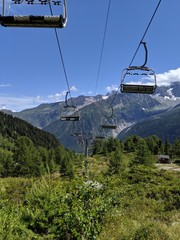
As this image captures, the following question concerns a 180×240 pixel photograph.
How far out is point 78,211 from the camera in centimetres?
927

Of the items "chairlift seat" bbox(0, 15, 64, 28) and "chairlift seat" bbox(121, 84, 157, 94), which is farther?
"chairlift seat" bbox(121, 84, 157, 94)

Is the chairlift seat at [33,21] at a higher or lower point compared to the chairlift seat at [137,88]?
higher

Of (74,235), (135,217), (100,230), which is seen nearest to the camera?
(74,235)

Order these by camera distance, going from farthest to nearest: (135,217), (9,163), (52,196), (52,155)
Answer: (52,155) → (9,163) → (135,217) → (52,196)

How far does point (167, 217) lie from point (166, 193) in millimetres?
10801

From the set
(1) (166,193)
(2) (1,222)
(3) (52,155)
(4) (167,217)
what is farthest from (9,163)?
(2) (1,222)

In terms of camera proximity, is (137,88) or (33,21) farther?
(137,88)

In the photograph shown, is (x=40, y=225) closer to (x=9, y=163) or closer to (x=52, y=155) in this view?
(x=9, y=163)

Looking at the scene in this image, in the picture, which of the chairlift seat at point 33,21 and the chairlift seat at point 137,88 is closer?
the chairlift seat at point 33,21

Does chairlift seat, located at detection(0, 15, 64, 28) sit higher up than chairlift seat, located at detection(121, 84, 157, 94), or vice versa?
chairlift seat, located at detection(0, 15, 64, 28)

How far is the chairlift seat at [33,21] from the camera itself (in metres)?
5.17

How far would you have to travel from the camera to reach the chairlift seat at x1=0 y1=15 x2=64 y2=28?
17.0 ft

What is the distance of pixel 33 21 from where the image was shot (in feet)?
17.0

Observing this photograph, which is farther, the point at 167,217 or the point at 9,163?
the point at 9,163
